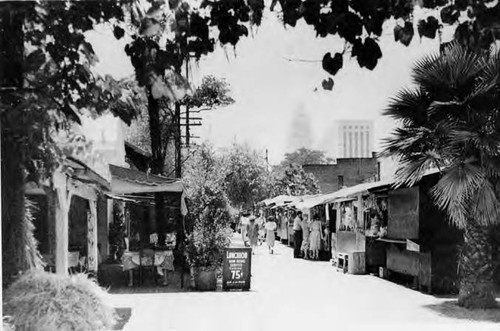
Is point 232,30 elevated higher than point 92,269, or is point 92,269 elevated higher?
point 232,30

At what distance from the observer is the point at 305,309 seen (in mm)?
13297

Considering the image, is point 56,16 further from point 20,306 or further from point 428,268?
point 428,268

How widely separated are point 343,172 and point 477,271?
57.5 metres

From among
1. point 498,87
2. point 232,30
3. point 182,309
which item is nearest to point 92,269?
point 182,309

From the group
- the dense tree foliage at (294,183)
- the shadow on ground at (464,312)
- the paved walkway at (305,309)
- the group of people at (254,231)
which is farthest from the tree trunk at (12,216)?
the dense tree foliage at (294,183)

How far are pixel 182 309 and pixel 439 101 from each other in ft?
19.3

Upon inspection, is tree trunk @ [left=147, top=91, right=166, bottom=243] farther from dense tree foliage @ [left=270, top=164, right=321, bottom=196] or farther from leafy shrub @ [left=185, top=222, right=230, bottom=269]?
dense tree foliage @ [left=270, top=164, right=321, bottom=196]

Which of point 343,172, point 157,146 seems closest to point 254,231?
point 157,146

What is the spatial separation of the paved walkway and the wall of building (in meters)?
49.2

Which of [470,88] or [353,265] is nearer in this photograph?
[470,88]

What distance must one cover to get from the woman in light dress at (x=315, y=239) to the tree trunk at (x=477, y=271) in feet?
40.6

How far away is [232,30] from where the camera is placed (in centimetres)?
498

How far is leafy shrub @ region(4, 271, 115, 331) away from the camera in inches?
324

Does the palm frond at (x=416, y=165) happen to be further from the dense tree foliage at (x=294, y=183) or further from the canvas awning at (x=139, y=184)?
the dense tree foliage at (x=294, y=183)
